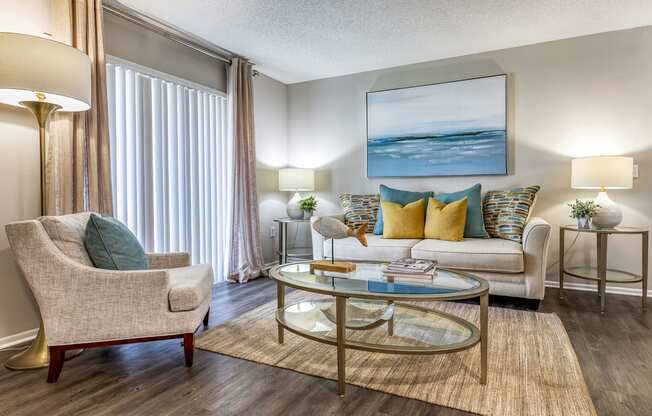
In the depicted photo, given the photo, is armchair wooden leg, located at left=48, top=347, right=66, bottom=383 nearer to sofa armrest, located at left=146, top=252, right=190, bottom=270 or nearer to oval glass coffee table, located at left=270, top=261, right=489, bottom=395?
sofa armrest, located at left=146, top=252, right=190, bottom=270

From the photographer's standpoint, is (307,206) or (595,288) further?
(307,206)

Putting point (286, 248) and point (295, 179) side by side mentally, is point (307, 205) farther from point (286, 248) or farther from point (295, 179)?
point (286, 248)

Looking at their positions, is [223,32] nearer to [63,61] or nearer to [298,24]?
[298,24]

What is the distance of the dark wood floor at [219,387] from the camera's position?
169 centimetres

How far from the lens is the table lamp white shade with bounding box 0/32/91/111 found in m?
1.97

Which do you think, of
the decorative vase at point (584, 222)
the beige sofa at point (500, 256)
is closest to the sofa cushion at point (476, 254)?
the beige sofa at point (500, 256)

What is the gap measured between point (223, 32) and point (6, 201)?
2.16 m

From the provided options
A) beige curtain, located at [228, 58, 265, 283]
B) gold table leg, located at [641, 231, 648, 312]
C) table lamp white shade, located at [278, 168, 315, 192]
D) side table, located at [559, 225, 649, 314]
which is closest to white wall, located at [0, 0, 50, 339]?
beige curtain, located at [228, 58, 265, 283]

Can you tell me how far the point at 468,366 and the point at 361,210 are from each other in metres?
2.35

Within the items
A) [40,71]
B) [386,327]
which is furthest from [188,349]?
[40,71]

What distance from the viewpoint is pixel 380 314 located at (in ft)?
8.07

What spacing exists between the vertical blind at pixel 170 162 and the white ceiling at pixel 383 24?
0.58 meters

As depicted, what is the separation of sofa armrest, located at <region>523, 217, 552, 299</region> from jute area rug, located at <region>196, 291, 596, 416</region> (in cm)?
26

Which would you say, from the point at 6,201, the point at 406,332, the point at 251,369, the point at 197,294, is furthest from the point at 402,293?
the point at 6,201
